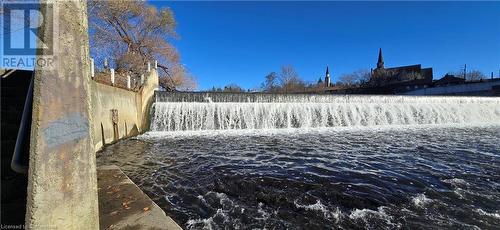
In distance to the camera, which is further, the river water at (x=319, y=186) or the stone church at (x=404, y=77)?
the stone church at (x=404, y=77)

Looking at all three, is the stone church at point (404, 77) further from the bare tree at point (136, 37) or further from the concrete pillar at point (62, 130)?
the concrete pillar at point (62, 130)

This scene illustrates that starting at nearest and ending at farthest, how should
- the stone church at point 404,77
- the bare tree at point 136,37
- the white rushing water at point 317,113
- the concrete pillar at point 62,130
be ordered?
the concrete pillar at point 62,130, the white rushing water at point 317,113, the bare tree at point 136,37, the stone church at point 404,77

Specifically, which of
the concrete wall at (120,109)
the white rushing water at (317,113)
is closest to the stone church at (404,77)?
the white rushing water at (317,113)

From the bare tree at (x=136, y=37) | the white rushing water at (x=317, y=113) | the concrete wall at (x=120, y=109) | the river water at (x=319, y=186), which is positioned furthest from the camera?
the bare tree at (x=136, y=37)

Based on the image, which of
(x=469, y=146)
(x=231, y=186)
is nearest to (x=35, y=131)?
(x=231, y=186)

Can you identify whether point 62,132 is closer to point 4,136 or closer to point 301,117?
point 4,136

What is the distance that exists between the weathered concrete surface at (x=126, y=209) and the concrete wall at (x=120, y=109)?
12.4ft

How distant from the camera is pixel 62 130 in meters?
1.81

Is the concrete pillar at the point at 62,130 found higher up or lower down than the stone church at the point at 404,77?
lower down

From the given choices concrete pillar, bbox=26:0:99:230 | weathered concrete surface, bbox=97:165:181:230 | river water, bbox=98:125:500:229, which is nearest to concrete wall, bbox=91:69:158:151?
river water, bbox=98:125:500:229

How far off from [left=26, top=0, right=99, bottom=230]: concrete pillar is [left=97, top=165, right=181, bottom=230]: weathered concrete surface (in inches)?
33.5

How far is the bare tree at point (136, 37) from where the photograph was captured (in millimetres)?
27062

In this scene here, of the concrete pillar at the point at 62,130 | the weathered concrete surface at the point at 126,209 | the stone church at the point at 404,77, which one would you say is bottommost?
the weathered concrete surface at the point at 126,209

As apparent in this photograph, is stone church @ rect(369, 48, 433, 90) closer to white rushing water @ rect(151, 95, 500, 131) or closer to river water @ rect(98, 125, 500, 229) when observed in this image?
white rushing water @ rect(151, 95, 500, 131)
